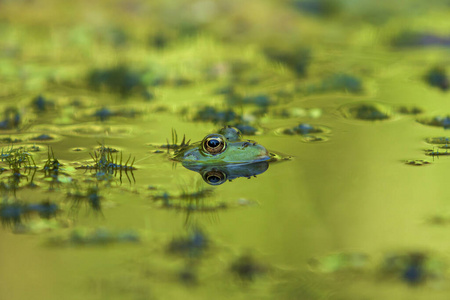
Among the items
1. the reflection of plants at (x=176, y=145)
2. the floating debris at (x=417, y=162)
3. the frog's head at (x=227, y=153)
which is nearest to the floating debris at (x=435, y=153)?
the floating debris at (x=417, y=162)

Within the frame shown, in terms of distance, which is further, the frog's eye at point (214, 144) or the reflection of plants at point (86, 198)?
the frog's eye at point (214, 144)

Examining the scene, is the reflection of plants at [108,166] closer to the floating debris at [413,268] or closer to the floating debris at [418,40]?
the floating debris at [413,268]

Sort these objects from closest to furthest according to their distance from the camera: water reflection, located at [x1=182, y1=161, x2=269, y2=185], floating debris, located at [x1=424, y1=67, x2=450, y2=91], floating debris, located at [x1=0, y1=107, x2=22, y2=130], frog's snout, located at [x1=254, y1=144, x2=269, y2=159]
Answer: water reflection, located at [x1=182, y1=161, x2=269, y2=185], frog's snout, located at [x1=254, y1=144, x2=269, y2=159], floating debris, located at [x1=0, y1=107, x2=22, y2=130], floating debris, located at [x1=424, y1=67, x2=450, y2=91]

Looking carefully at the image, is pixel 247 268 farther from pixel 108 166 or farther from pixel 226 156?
pixel 108 166

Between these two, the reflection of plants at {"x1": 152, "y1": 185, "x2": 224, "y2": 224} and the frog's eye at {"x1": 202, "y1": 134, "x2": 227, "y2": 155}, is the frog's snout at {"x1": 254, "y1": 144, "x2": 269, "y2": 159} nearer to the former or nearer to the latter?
the frog's eye at {"x1": 202, "y1": 134, "x2": 227, "y2": 155}

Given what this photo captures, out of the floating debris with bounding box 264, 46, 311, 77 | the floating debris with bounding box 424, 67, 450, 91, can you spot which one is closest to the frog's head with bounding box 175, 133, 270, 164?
the floating debris with bounding box 264, 46, 311, 77

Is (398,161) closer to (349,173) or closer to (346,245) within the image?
(349,173)

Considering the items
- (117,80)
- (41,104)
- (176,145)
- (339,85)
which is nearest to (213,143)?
(176,145)
